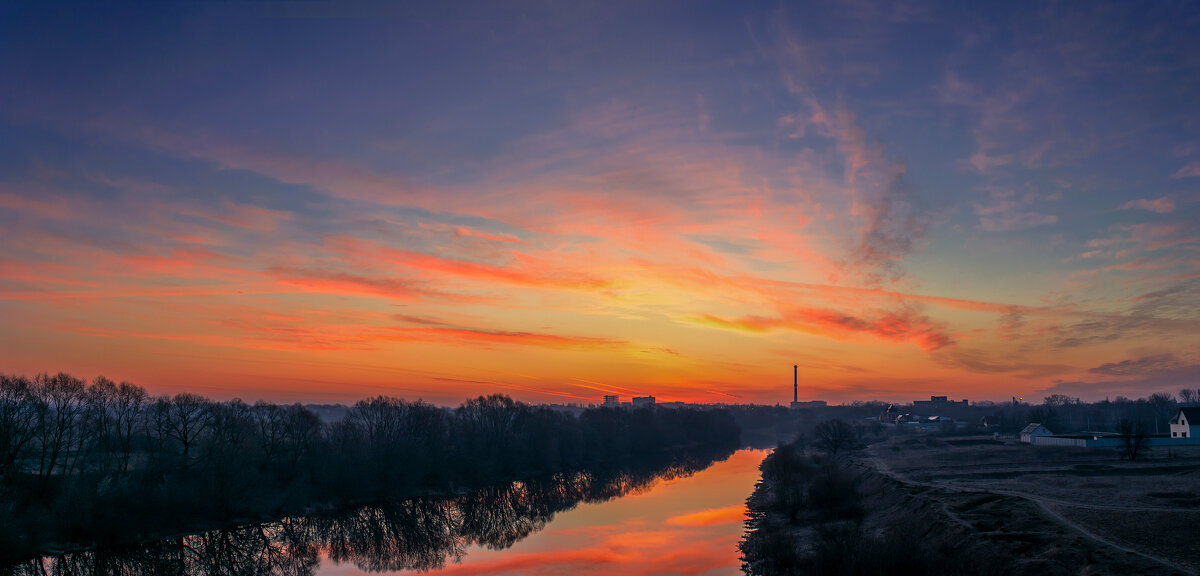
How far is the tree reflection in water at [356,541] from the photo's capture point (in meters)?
34.9

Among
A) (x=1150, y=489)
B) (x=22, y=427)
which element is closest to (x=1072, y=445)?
(x=1150, y=489)

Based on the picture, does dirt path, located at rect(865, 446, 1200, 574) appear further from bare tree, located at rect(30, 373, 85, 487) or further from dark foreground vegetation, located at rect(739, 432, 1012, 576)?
bare tree, located at rect(30, 373, 85, 487)

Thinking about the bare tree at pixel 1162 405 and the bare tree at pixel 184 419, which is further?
the bare tree at pixel 1162 405

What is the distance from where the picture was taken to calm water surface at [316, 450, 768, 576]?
3362 centimetres

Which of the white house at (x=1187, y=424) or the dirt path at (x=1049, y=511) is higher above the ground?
the white house at (x=1187, y=424)

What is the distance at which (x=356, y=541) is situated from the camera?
1690 inches

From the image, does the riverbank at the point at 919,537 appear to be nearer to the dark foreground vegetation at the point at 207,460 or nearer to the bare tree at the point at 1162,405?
the dark foreground vegetation at the point at 207,460

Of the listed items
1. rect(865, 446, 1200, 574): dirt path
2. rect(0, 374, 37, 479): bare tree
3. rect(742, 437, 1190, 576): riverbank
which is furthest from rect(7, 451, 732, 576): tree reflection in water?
rect(865, 446, 1200, 574): dirt path

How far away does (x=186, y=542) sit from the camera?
134ft

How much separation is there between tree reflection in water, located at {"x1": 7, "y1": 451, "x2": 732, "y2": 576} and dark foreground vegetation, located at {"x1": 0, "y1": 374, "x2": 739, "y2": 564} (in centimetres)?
226

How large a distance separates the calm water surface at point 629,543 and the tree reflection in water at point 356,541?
150 centimetres

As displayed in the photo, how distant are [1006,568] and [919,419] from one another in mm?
166364

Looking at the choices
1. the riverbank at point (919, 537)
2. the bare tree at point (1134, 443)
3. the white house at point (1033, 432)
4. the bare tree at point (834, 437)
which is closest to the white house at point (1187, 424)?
the white house at point (1033, 432)

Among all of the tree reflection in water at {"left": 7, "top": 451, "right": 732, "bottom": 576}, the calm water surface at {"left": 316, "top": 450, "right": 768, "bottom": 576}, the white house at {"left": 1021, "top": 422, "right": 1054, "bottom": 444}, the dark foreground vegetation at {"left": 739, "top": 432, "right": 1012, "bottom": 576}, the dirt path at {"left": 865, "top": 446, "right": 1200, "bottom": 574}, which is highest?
the white house at {"left": 1021, "top": 422, "right": 1054, "bottom": 444}
